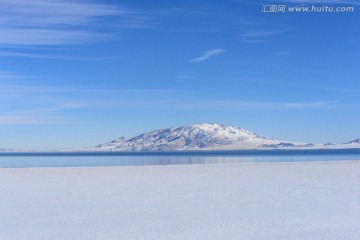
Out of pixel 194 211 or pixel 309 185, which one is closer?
pixel 194 211

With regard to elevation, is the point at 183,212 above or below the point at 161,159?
below

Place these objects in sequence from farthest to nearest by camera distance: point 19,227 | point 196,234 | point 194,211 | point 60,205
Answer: point 60,205 < point 194,211 < point 19,227 < point 196,234

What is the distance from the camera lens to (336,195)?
52.5 feet

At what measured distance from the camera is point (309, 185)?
19.8m

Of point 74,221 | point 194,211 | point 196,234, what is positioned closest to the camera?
point 196,234


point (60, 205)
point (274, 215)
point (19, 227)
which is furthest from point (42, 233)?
point (274, 215)

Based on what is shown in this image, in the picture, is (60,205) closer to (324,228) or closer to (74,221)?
(74,221)

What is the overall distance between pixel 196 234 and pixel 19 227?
4.26m

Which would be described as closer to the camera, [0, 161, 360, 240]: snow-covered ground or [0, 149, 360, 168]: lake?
[0, 161, 360, 240]: snow-covered ground

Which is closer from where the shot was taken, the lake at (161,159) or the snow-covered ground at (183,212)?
the snow-covered ground at (183,212)

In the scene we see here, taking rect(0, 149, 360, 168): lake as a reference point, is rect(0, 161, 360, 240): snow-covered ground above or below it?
below

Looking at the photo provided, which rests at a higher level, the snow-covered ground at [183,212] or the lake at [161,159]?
the lake at [161,159]

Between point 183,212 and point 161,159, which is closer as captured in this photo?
point 183,212

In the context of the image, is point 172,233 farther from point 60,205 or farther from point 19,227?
point 60,205
